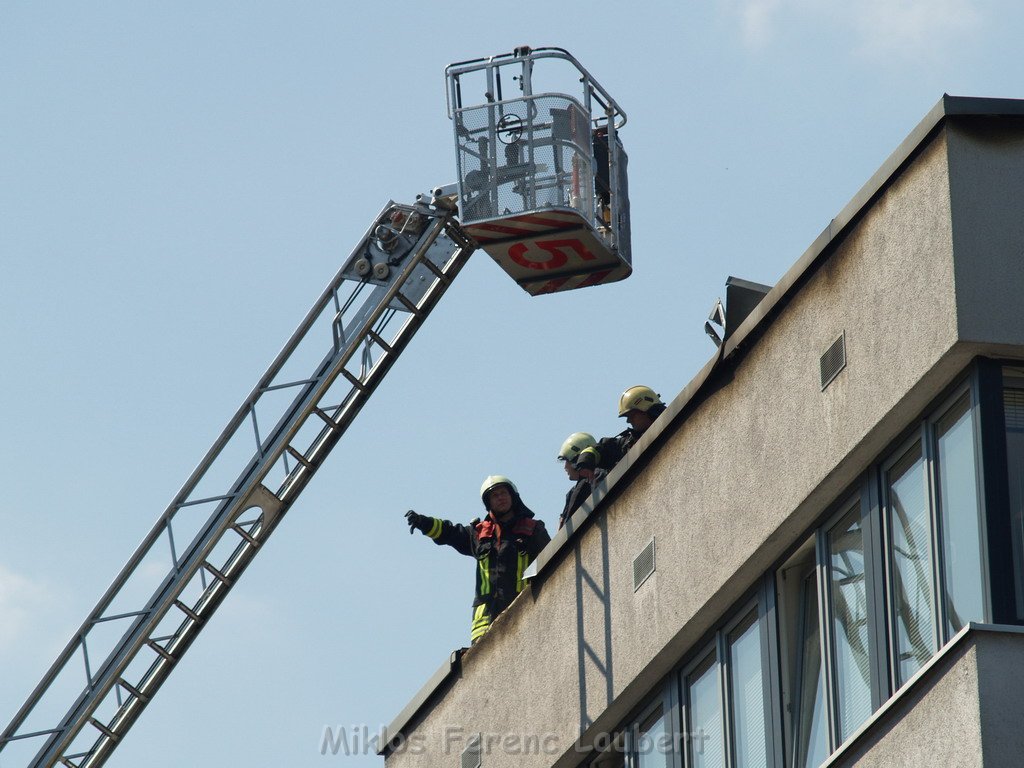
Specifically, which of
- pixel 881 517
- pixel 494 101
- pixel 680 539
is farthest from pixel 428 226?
pixel 881 517

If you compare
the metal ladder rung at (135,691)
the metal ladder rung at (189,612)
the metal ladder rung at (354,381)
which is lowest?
the metal ladder rung at (135,691)

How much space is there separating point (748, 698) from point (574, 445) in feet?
17.4

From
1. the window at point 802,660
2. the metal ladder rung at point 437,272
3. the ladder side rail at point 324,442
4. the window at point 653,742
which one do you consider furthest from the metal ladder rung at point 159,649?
the window at point 802,660

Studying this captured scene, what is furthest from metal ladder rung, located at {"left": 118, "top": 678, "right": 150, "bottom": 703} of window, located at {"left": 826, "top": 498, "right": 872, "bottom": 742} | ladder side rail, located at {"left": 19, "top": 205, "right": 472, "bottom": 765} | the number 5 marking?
window, located at {"left": 826, "top": 498, "right": 872, "bottom": 742}

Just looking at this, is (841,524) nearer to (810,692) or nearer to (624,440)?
(810,692)

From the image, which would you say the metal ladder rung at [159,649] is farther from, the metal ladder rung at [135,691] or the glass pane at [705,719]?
the glass pane at [705,719]

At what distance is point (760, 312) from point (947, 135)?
2161 mm

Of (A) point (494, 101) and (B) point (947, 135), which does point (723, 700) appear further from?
(A) point (494, 101)

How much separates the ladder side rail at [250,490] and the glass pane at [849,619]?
7.86m

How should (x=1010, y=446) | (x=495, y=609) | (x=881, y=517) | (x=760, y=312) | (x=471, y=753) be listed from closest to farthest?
(x=1010, y=446)
(x=881, y=517)
(x=760, y=312)
(x=471, y=753)
(x=495, y=609)

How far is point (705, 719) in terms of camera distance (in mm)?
13633

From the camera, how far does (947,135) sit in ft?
36.7

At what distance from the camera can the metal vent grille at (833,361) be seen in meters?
12.0

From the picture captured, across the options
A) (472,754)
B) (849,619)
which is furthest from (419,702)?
(849,619)
